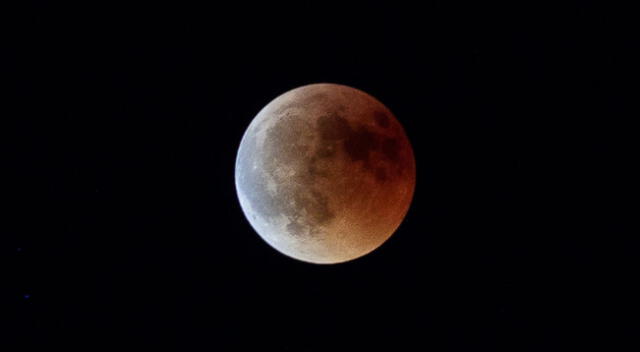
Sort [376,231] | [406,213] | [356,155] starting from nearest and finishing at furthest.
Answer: [356,155], [376,231], [406,213]

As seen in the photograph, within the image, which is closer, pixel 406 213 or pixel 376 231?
pixel 376 231

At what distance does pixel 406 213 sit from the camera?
620 centimetres

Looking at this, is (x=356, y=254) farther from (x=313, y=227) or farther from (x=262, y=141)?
(x=262, y=141)

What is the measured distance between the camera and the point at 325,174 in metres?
5.11

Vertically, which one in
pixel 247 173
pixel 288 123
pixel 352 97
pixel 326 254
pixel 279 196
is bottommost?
pixel 326 254

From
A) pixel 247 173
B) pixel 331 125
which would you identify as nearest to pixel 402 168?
pixel 331 125

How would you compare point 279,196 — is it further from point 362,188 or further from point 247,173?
point 362,188

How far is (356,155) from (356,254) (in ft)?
4.73

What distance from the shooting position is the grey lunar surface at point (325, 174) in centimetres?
516

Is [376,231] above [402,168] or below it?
below

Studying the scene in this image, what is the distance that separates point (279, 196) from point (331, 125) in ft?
3.36

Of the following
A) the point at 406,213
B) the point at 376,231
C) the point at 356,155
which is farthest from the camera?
the point at 406,213

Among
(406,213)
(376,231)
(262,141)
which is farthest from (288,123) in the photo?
(406,213)

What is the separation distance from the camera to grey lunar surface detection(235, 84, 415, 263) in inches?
203
